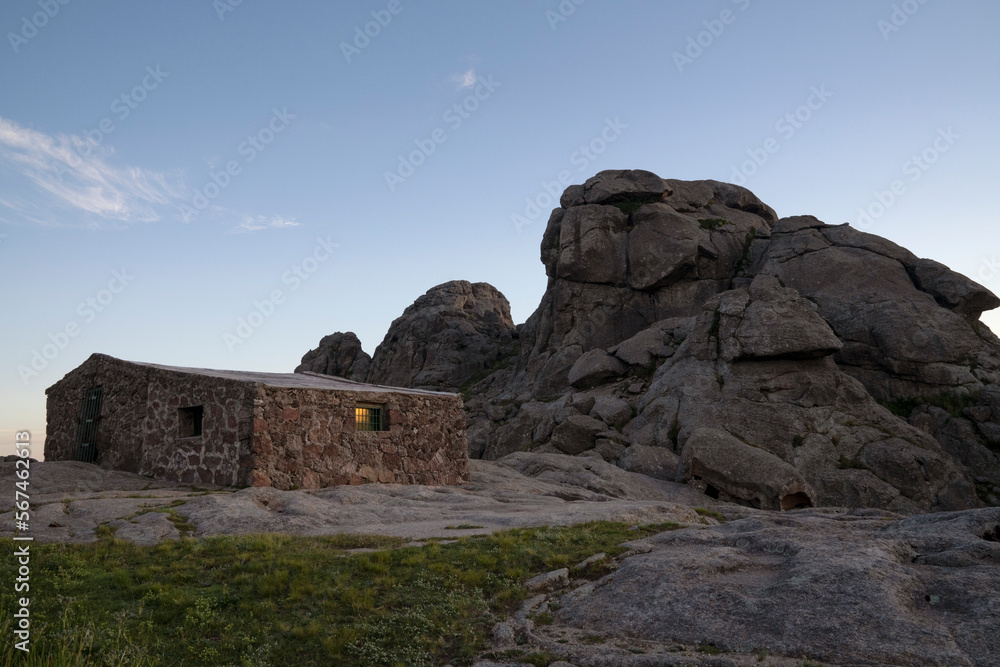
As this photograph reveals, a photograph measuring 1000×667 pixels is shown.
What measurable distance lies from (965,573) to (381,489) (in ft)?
54.7

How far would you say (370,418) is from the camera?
1004 inches

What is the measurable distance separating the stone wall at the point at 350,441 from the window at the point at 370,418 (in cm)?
17

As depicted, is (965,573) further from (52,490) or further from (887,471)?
(887,471)

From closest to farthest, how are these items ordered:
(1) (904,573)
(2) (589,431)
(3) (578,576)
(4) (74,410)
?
(1) (904,573), (3) (578,576), (4) (74,410), (2) (589,431)

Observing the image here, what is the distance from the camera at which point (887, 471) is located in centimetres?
3256

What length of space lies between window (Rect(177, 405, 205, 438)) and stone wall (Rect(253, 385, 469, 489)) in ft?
10.7

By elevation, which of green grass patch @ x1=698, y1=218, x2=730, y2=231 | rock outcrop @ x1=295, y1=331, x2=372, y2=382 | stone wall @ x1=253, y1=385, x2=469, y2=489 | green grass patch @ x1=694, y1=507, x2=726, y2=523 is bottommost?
green grass patch @ x1=694, y1=507, x2=726, y2=523

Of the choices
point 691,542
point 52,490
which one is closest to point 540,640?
point 691,542

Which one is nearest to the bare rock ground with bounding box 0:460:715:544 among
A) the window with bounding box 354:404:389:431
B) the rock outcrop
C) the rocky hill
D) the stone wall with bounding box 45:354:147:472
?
the stone wall with bounding box 45:354:147:472

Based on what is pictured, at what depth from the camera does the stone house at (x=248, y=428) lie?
22.1 m

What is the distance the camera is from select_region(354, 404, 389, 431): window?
2495 centimetres

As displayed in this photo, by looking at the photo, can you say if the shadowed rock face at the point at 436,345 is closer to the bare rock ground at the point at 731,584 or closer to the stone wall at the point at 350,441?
the stone wall at the point at 350,441

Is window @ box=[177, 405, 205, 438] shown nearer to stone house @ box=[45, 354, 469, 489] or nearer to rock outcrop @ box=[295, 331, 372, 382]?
stone house @ box=[45, 354, 469, 489]

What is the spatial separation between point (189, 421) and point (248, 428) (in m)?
3.66
